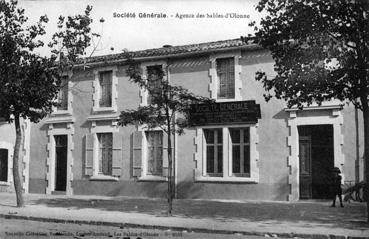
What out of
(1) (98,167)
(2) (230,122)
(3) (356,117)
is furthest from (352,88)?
(1) (98,167)

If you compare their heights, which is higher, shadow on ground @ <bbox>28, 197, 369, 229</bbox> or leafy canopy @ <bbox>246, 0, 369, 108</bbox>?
leafy canopy @ <bbox>246, 0, 369, 108</bbox>

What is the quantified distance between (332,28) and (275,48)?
1309 millimetres

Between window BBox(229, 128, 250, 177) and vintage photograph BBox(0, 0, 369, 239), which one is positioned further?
window BBox(229, 128, 250, 177)

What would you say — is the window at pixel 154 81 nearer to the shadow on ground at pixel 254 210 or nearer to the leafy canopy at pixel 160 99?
the leafy canopy at pixel 160 99

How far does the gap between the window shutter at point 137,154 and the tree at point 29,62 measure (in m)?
4.93

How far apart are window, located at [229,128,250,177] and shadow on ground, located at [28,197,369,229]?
171cm

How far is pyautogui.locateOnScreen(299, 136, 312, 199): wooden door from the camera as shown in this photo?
16672 mm

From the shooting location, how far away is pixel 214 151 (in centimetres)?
1836

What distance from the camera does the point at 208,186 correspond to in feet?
59.7

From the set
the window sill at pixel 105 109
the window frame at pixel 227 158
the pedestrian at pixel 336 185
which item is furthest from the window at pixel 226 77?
the pedestrian at pixel 336 185

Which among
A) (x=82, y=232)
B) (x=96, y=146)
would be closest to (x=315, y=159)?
(x=96, y=146)

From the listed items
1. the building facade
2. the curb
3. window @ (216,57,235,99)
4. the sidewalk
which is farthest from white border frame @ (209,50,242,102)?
the curb

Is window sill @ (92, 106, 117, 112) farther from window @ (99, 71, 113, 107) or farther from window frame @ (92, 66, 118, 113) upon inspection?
window @ (99, 71, 113, 107)

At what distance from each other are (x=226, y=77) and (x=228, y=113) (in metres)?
1.39
